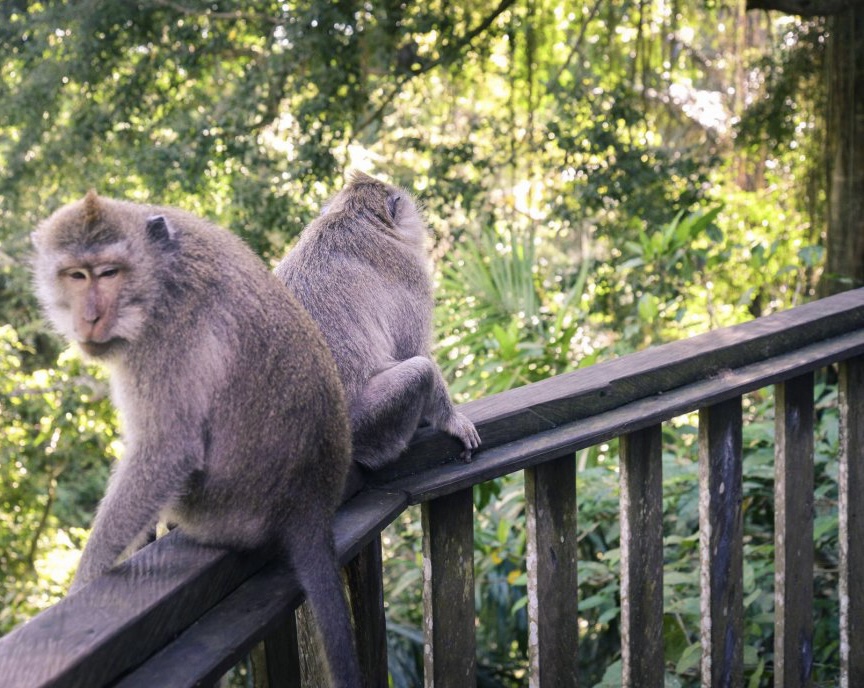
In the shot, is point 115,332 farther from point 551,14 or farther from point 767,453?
point 551,14

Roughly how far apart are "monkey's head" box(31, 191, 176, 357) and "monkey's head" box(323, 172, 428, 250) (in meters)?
0.87

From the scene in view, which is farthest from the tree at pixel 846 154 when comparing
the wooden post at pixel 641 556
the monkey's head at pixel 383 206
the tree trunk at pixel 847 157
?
the wooden post at pixel 641 556

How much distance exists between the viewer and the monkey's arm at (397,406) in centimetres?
185

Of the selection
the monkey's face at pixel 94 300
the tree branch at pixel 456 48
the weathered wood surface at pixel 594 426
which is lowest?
the weathered wood surface at pixel 594 426

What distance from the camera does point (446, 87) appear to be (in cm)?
726

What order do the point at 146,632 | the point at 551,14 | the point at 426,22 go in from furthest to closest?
the point at 551,14 → the point at 426,22 → the point at 146,632

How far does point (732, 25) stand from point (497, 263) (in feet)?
14.6

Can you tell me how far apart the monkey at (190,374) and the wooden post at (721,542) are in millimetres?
589

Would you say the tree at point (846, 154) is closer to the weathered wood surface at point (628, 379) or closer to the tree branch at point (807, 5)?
the tree branch at point (807, 5)

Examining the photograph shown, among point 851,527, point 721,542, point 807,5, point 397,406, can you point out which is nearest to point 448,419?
point 397,406

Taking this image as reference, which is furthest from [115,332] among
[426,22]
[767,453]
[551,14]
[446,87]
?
[446,87]

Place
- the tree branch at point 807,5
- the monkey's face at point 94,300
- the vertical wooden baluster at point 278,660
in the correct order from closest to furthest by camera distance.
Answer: the vertical wooden baluster at point 278,660 < the monkey's face at point 94,300 < the tree branch at point 807,5

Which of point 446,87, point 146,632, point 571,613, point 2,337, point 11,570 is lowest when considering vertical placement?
point 11,570

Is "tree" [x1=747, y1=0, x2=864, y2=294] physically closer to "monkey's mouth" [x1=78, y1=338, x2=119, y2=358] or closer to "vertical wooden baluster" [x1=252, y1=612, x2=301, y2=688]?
"monkey's mouth" [x1=78, y1=338, x2=119, y2=358]
